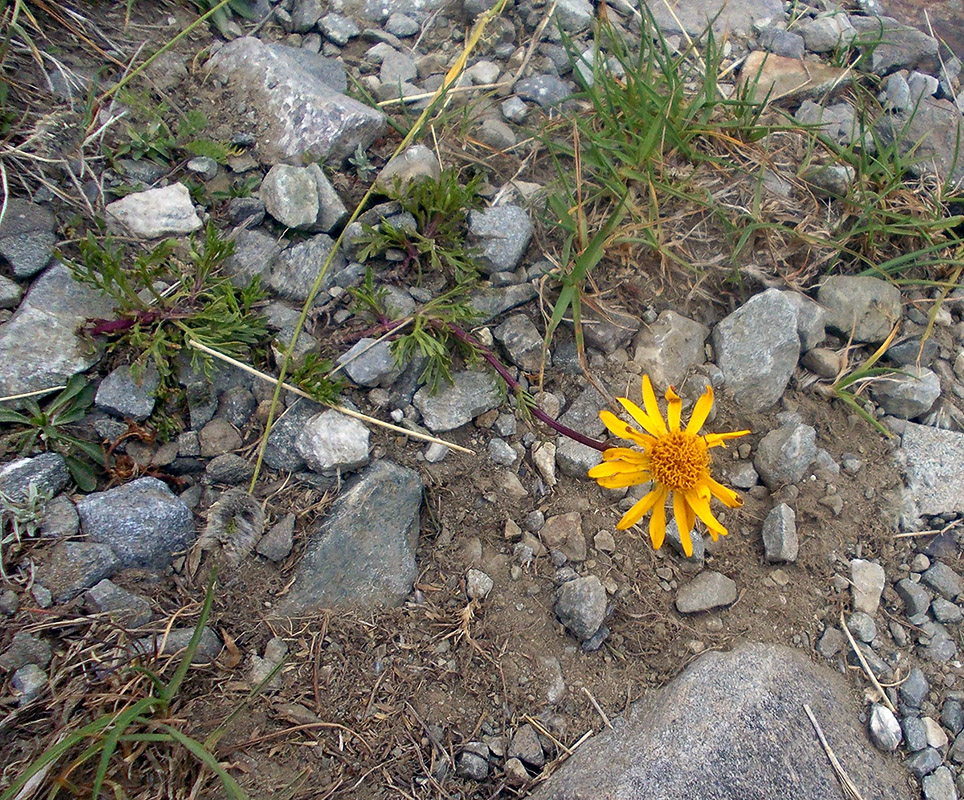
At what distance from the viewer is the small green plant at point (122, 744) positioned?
1960 mm

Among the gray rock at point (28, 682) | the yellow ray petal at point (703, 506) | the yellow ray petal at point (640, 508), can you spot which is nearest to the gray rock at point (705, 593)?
the yellow ray petal at point (703, 506)

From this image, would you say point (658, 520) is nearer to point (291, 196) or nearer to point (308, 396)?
point (308, 396)

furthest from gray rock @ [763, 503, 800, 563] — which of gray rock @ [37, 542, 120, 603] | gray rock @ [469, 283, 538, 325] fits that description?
gray rock @ [37, 542, 120, 603]

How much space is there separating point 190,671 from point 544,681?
3.77 feet

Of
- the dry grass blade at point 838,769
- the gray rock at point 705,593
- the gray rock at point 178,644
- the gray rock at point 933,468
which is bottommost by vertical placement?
the dry grass blade at point 838,769

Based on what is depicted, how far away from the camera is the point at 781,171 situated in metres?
3.51

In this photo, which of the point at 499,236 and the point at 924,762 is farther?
the point at 499,236

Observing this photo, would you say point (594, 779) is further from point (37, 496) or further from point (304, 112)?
point (304, 112)

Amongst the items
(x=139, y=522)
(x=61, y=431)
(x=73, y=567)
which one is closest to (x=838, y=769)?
(x=139, y=522)

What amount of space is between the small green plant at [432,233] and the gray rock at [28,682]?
71.1 inches

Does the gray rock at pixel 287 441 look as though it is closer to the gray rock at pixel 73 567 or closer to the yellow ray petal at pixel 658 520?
the gray rock at pixel 73 567

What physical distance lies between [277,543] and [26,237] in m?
1.50

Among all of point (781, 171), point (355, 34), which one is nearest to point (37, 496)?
point (355, 34)

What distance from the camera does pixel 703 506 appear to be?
2555mm
